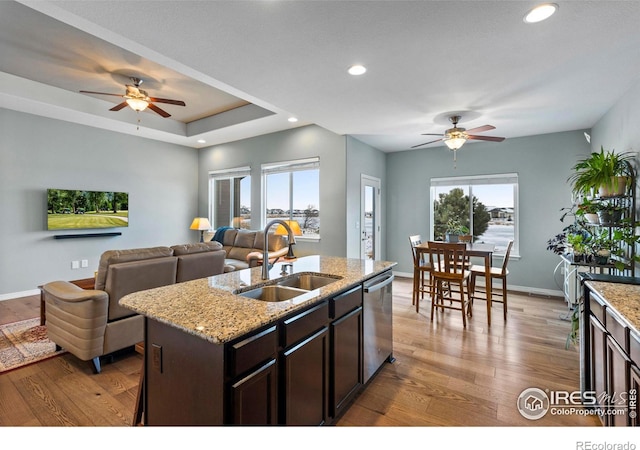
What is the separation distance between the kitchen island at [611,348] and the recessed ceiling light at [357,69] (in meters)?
2.35

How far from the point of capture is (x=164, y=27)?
2.11 m

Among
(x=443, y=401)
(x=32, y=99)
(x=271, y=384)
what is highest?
(x=32, y=99)

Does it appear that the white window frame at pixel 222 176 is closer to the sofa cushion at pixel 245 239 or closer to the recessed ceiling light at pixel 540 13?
the sofa cushion at pixel 245 239

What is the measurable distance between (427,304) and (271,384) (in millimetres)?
3537

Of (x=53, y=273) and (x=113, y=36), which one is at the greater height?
(x=113, y=36)

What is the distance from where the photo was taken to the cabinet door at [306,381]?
57.7 inches

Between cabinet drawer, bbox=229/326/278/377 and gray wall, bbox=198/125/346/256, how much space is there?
3686 mm

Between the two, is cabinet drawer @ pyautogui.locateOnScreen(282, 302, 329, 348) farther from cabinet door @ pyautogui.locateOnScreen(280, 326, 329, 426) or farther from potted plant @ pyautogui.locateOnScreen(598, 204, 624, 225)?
potted plant @ pyautogui.locateOnScreen(598, 204, 624, 225)

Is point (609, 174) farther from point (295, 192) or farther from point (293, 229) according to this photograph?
point (295, 192)

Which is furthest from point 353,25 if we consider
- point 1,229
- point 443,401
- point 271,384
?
point 1,229

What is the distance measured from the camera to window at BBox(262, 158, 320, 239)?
5426 millimetres

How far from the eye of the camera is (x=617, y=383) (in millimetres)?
1485

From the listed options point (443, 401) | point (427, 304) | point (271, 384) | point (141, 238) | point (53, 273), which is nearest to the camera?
point (271, 384)
